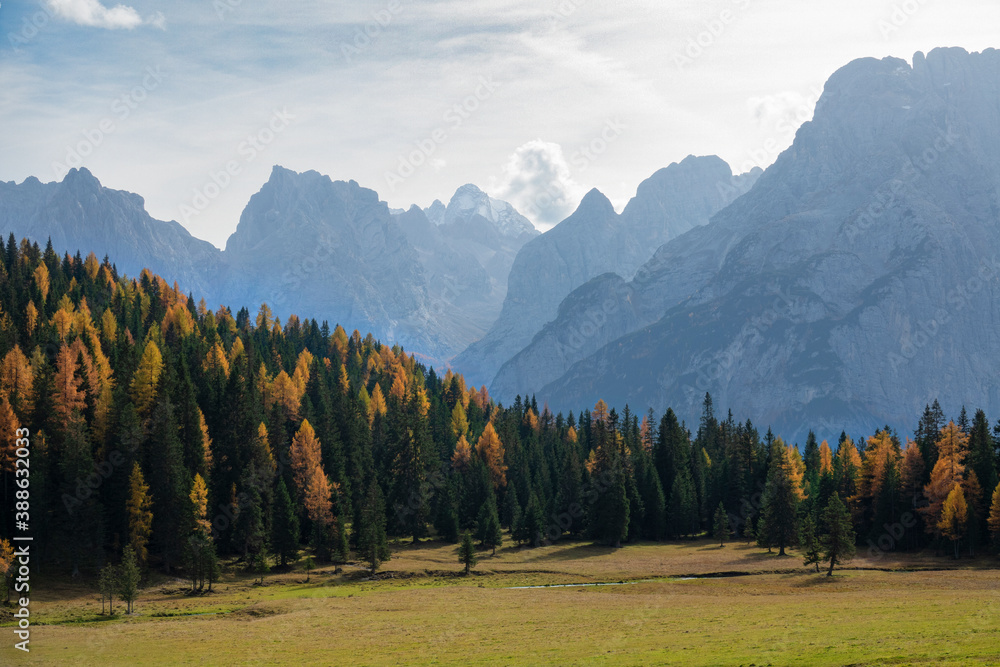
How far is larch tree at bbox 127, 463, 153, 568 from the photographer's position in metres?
79.4

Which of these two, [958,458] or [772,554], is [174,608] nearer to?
[772,554]

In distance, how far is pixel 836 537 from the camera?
85500mm

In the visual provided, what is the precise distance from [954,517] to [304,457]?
3019 inches

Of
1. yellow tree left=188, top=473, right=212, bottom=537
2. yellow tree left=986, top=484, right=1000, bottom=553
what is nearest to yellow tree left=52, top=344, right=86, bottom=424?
yellow tree left=188, top=473, right=212, bottom=537

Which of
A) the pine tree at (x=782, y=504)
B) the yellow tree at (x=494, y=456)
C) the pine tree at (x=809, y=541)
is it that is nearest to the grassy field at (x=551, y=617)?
the pine tree at (x=809, y=541)

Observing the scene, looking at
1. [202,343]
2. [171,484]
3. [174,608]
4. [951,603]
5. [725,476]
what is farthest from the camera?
[202,343]

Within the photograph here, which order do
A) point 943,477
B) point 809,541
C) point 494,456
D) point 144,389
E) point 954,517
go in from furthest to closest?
point 494,456, point 943,477, point 809,541, point 954,517, point 144,389

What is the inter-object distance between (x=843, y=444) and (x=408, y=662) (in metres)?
116

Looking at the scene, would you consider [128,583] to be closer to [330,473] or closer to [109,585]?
[109,585]

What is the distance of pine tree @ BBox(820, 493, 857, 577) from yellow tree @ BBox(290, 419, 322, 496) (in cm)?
5814

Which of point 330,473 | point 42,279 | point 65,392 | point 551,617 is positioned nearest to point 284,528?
point 330,473

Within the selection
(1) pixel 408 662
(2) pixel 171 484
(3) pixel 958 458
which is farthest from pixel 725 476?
(1) pixel 408 662

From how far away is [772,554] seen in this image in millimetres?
103500

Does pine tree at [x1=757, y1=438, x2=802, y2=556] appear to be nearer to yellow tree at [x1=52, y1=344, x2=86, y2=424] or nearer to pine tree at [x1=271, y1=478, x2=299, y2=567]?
pine tree at [x1=271, y1=478, x2=299, y2=567]
